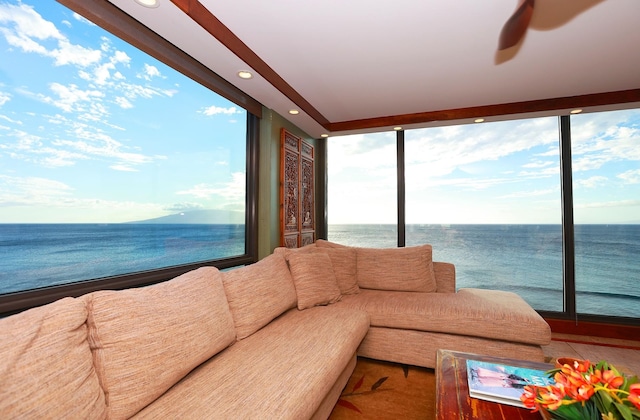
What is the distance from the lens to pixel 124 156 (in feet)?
5.88

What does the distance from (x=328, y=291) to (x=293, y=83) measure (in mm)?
1830

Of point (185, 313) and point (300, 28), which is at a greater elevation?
point (300, 28)

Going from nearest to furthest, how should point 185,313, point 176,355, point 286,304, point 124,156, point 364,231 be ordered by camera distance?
1. point 176,355
2. point 185,313
3. point 124,156
4. point 286,304
5. point 364,231

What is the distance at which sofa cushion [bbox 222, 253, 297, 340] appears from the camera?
1.74 meters

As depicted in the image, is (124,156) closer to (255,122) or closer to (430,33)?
(255,122)

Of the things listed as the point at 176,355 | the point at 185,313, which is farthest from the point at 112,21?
the point at 176,355

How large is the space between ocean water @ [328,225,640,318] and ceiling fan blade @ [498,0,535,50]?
2.53 meters

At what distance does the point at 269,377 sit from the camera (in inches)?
50.8

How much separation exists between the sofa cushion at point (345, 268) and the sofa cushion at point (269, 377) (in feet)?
2.67

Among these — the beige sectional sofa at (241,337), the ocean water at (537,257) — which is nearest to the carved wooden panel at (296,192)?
the ocean water at (537,257)

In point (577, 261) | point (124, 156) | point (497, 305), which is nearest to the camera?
point (124, 156)

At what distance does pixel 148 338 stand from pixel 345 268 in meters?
1.96

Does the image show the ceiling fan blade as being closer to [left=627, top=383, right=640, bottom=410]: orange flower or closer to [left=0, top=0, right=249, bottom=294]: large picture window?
[left=627, top=383, right=640, bottom=410]: orange flower

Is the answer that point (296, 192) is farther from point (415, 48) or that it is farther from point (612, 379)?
point (612, 379)
